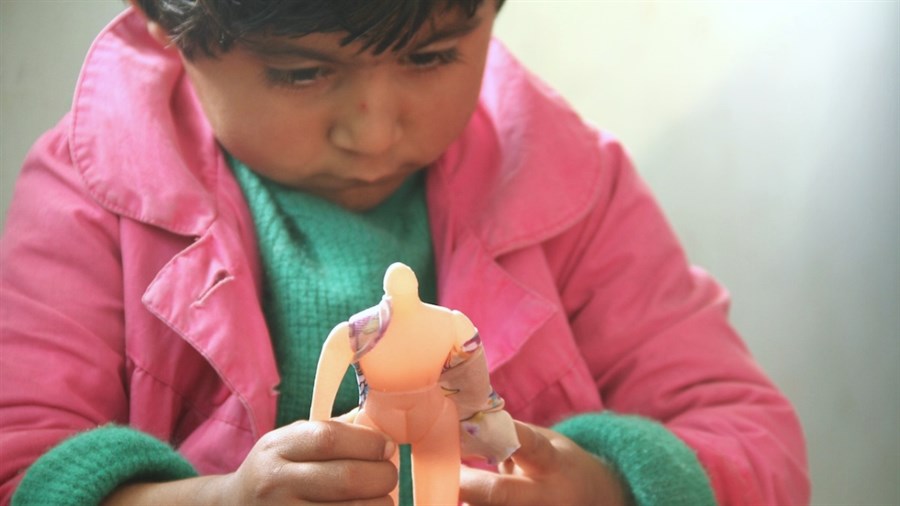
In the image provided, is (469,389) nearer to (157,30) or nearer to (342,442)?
(342,442)

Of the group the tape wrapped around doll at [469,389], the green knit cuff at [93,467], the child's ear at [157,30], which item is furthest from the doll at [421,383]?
the child's ear at [157,30]

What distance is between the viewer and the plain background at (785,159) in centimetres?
68

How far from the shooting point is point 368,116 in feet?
1.73

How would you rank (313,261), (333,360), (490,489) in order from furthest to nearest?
(313,261), (490,489), (333,360)

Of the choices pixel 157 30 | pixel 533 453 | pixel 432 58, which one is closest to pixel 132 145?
pixel 157 30

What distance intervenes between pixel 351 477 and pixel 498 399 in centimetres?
6

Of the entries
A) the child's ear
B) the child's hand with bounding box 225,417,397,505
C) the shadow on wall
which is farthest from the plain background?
the child's hand with bounding box 225,417,397,505

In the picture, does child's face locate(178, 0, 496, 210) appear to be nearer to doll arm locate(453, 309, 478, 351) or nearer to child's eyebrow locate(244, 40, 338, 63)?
child's eyebrow locate(244, 40, 338, 63)

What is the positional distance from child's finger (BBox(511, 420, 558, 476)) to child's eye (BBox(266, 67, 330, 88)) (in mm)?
188

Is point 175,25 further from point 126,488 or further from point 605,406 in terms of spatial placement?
point 605,406

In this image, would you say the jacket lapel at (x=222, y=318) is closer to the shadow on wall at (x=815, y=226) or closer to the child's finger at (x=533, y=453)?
the child's finger at (x=533, y=453)

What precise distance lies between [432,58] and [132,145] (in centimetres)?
16

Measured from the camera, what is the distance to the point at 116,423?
0.57 metres

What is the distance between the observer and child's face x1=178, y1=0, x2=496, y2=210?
523 millimetres
